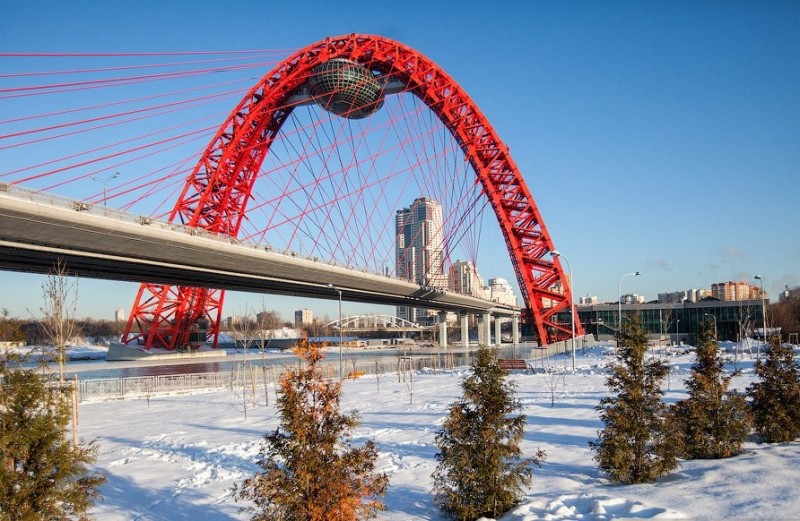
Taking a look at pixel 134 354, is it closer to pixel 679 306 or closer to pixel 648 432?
pixel 648 432

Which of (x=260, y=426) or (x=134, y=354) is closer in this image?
(x=260, y=426)

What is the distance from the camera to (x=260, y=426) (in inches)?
695

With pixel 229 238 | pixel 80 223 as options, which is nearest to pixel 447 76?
pixel 229 238

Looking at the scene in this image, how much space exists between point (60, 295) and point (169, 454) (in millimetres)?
6212

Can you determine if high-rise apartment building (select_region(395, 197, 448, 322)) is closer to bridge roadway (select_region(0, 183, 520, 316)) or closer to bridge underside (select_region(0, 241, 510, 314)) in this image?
bridge underside (select_region(0, 241, 510, 314))

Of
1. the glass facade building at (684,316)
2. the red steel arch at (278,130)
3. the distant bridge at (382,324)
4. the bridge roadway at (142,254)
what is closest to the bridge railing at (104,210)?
the bridge roadway at (142,254)

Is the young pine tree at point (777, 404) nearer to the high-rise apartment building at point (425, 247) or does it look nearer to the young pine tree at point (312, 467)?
the young pine tree at point (312, 467)

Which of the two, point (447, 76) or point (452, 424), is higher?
point (447, 76)

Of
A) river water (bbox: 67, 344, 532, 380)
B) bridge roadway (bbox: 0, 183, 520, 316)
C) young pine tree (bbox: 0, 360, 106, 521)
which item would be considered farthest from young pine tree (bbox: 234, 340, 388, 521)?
river water (bbox: 67, 344, 532, 380)

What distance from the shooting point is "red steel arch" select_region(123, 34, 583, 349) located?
176 ft

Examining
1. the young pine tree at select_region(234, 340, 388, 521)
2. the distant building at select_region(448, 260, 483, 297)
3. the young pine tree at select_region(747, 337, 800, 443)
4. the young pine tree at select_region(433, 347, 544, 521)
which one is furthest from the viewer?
the distant building at select_region(448, 260, 483, 297)

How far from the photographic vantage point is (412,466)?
40.5 feet

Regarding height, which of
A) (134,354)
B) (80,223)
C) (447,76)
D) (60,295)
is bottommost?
(134,354)

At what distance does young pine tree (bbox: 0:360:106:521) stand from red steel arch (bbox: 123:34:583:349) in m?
46.9
